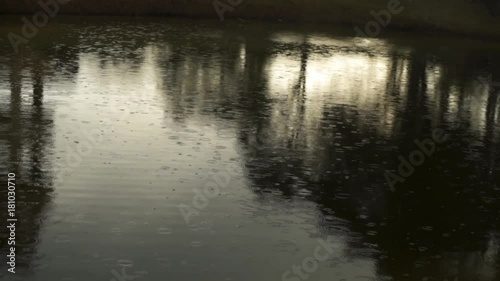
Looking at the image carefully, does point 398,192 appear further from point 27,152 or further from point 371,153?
point 27,152

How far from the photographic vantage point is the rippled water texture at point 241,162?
10.1 m

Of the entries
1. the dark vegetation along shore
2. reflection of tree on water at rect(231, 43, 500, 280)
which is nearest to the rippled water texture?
reflection of tree on water at rect(231, 43, 500, 280)

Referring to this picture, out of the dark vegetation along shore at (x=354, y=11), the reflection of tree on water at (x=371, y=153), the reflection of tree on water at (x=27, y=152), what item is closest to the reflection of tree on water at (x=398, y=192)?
the reflection of tree on water at (x=371, y=153)

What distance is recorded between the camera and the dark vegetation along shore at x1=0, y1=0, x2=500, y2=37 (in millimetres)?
32094

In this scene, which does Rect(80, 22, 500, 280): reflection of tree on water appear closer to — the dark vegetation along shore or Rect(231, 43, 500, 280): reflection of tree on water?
Rect(231, 43, 500, 280): reflection of tree on water

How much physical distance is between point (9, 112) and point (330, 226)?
25.3 ft

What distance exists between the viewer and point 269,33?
29969 mm

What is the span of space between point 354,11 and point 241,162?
2064 cm

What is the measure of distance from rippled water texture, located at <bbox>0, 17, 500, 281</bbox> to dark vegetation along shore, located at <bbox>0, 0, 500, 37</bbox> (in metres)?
6.37

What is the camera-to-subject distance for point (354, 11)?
33.7 metres

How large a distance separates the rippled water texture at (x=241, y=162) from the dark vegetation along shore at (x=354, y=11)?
6.37m

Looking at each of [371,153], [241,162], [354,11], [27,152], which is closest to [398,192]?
[371,153]

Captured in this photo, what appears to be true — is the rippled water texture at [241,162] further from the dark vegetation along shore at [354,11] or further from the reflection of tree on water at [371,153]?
the dark vegetation along shore at [354,11]

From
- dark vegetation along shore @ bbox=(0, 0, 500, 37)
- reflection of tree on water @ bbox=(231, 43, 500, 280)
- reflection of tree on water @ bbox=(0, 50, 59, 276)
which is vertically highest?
dark vegetation along shore @ bbox=(0, 0, 500, 37)
